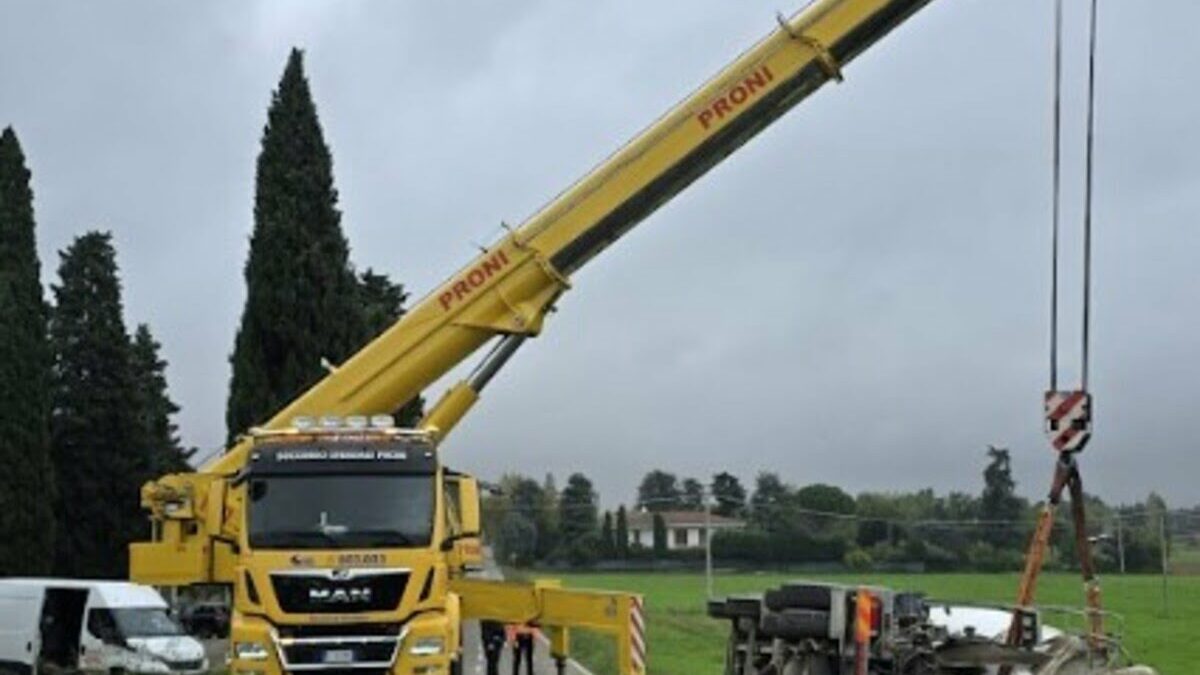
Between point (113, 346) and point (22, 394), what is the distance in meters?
7.26

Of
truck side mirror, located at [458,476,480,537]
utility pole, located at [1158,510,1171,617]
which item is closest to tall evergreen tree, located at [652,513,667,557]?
utility pole, located at [1158,510,1171,617]

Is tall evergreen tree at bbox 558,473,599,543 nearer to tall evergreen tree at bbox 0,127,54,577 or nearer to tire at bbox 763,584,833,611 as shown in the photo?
tall evergreen tree at bbox 0,127,54,577

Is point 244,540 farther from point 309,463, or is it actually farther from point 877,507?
point 877,507

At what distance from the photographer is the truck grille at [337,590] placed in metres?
18.2

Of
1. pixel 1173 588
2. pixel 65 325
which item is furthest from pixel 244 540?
pixel 1173 588

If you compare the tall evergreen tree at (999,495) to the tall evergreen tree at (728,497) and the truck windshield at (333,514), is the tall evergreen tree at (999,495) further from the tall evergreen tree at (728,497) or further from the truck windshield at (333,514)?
the truck windshield at (333,514)

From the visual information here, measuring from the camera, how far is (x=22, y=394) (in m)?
44.3

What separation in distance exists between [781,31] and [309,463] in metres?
7.34

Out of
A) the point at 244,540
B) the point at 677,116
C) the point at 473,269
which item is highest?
the point at 677,116

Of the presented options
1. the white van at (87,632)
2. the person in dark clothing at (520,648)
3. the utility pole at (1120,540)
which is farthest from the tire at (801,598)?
the utility pole at (1120,540)

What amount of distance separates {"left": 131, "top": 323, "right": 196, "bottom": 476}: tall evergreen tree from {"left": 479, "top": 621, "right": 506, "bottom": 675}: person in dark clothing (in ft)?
88.4

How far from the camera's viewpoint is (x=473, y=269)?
2095cm

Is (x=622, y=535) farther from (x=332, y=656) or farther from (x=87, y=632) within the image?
(x=332, y=656)

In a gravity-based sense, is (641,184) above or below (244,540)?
above
